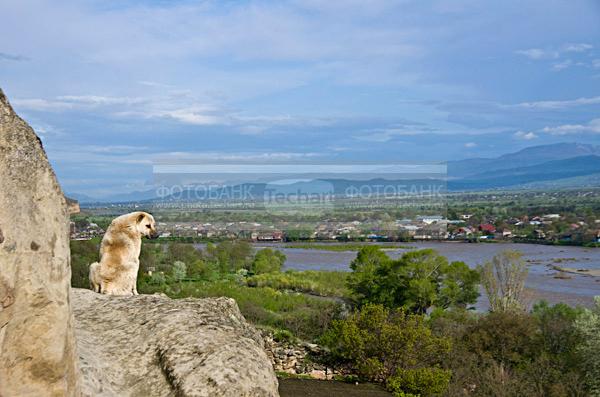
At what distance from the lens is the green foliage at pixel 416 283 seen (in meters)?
32.4

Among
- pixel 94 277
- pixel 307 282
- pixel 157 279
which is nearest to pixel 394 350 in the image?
pixel 94 277

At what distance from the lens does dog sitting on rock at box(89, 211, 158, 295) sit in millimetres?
6082

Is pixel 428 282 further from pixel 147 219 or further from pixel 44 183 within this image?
pixel 44 183

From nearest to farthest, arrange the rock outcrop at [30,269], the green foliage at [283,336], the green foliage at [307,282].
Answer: the rock outcrop at [30,269], the green foliage at [283,336], the green foliage at [307,282]

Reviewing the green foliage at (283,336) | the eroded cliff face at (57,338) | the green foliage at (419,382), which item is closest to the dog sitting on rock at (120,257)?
the eroded cliff face at (57,338)

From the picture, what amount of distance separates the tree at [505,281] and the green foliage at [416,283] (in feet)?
2.53

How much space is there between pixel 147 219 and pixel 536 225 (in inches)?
2714

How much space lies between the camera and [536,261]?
50906 millimetres

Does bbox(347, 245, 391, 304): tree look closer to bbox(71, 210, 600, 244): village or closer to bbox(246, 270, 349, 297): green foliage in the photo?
bbox(246, 270, 349, 297): green foliage

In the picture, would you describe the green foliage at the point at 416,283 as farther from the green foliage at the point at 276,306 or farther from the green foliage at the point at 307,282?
the green foliage at the point at 307,282

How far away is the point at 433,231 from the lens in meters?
67.0

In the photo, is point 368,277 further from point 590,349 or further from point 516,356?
point 590,349

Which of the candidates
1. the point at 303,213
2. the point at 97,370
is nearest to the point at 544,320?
the point at 97,370

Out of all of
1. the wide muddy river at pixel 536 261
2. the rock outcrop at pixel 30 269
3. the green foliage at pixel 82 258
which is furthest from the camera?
the wide muddy river at pixel 536 261
